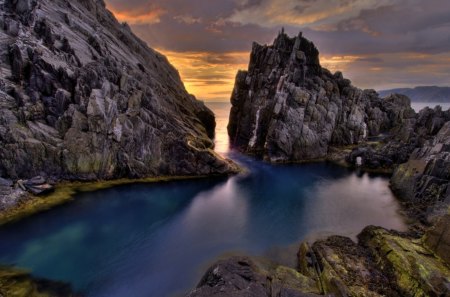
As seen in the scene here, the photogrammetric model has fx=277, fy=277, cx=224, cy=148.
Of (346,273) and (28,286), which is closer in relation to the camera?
(28,286)

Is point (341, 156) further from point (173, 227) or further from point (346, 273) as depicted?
point (173, 227)

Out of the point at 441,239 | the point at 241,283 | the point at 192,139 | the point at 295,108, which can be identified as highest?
the point at 295,108

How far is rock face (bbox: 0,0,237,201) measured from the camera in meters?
48.1

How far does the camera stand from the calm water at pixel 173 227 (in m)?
29.5

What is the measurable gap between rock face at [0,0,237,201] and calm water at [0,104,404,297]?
6690mm

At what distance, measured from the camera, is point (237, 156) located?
86000mm

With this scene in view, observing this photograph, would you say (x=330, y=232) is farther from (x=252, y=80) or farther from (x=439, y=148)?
(x=252, y=80)

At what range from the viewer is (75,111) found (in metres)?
51.7

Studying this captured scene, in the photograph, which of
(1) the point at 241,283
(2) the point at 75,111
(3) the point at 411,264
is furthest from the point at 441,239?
(2) the point at 75,111

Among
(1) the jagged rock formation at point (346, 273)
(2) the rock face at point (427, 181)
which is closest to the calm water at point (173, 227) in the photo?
(2) the rock face at point (427, 181)

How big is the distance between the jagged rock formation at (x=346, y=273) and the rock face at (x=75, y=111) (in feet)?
116

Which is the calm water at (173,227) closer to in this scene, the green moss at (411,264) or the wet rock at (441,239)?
the green moss at (411,264)

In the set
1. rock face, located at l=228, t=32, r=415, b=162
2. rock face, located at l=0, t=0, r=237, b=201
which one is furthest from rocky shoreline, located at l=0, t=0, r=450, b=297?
rock face, located at l=228, t=32, r=415, b=162

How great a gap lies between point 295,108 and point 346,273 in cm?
5988
